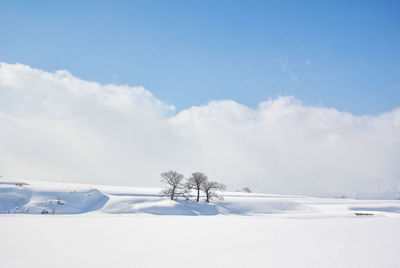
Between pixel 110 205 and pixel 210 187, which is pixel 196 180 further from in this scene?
pixel 110 205

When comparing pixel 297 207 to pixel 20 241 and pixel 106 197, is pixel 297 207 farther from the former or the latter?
pixel 20 241

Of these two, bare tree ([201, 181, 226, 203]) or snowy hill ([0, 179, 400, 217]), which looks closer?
snowy hill ([0, 179, 400, 217])

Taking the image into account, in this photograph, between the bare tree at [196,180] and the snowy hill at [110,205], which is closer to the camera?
the snowy hill at [110,205]

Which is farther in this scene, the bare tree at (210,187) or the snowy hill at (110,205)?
the bare tree at (210,187)

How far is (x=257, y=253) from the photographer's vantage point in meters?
7.11

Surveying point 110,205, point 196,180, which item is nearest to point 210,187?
point 196,180

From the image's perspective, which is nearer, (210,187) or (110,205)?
(110,205)

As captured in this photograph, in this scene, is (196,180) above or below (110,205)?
above

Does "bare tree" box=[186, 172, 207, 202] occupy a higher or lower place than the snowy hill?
higher

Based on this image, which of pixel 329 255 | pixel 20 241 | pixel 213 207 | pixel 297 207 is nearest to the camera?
pixel 329 255

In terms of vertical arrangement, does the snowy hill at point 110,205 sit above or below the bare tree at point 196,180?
below

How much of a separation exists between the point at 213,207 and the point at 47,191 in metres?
30.3

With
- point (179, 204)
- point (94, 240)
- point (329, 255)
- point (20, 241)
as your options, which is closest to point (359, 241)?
point (329, 255)

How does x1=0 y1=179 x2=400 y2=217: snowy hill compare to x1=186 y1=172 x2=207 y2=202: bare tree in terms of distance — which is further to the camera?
x1=186 y1=172 x2=207 y2=202: bare tree
